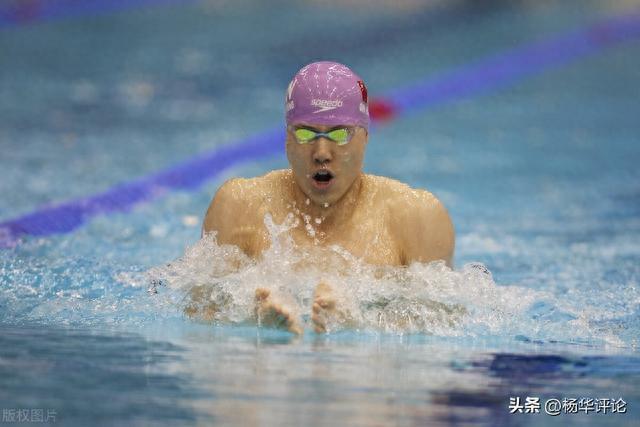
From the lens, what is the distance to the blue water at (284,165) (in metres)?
2.49

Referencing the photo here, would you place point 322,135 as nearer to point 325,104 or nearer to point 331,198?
point 325,104

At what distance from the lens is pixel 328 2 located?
11648 mm

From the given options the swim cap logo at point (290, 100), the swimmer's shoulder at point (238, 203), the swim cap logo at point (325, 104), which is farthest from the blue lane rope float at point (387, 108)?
the swim cap logo at point (325, 104)

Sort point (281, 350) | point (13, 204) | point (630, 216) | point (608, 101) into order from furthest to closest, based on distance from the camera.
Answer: point (608, 101)
point (630, 216)
point (13, 204)
point (281, 350)

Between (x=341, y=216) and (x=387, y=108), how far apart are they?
17.7 ft

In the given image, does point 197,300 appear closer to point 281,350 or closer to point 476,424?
point 281,350

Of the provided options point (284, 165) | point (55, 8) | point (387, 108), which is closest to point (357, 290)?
point (284, 165)

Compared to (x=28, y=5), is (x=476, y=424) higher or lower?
lower

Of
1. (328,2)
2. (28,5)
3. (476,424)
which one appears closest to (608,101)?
(328,2)

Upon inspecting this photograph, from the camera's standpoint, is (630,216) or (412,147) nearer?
(630,216)

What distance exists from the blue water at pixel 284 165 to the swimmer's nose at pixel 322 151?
40 centimetres

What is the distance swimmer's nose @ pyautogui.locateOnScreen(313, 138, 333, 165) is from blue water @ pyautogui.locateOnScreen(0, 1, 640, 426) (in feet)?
1.31

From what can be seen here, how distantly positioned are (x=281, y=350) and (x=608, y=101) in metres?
7.07

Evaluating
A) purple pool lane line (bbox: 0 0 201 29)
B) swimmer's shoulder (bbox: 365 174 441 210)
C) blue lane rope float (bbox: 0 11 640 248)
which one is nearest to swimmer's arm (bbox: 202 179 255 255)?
swimmer's shoulder (bbox: 365 174 441 210)
